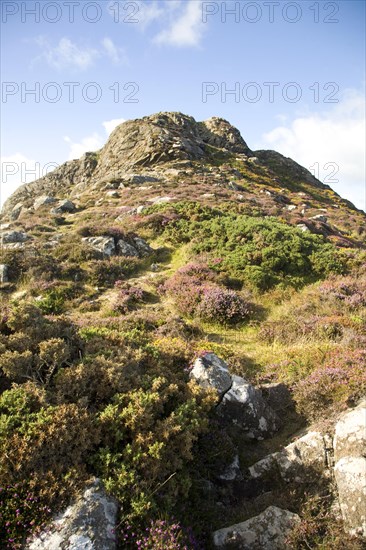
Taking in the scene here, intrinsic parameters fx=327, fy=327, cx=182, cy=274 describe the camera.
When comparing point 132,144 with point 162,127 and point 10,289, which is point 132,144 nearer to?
point 162,127

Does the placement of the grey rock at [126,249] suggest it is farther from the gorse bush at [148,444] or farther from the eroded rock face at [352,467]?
the eroded rock face at [352,467]

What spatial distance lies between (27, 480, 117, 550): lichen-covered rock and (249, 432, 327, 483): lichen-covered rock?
297 centimetres

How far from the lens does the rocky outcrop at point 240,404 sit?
712 centimetres

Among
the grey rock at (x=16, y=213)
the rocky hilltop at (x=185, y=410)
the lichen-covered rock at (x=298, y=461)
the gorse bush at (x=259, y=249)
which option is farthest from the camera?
the grey rock at (x=16, y=213)

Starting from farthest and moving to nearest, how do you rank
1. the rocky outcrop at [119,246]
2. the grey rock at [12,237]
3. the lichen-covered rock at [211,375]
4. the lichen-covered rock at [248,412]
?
the grey rock at [12,237] < the rocky outcrop at [119,246] < the lichen-covered rock at [211,375] < the lichen-covered rock at [248,412]

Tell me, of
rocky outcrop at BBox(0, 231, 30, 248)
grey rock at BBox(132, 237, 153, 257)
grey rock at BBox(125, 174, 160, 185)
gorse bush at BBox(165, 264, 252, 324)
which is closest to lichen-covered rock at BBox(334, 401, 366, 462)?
gorse bush at BBox(165, 264, 252, 324)

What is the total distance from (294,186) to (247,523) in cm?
6847

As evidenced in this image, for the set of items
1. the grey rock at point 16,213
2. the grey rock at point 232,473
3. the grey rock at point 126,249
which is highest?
the grey rock at point 16,213

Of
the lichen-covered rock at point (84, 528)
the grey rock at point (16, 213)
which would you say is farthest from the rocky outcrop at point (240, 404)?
the grey rock at point (16, 213)

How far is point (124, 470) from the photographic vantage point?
4891 millimetres

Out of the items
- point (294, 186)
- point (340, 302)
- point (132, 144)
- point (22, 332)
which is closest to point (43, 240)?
point (22, 332)

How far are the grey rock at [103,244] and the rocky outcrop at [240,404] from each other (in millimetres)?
12906

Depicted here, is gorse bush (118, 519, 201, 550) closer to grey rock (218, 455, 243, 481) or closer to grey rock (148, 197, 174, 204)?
grey rock (218, 455, 243, 481)

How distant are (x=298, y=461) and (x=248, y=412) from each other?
55.2 inches
